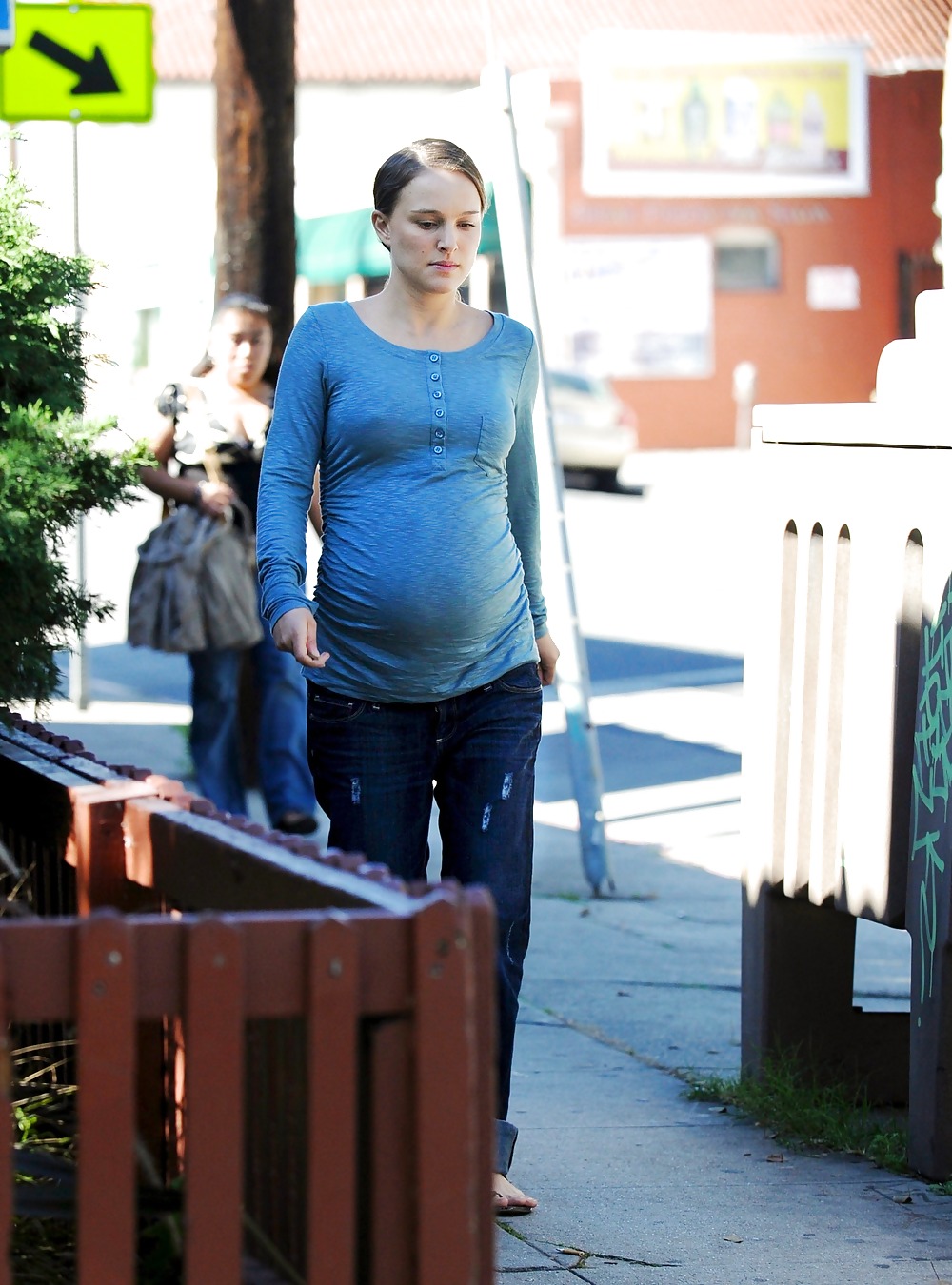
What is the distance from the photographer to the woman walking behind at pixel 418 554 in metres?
3.38

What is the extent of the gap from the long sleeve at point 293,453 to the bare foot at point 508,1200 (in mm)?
1107

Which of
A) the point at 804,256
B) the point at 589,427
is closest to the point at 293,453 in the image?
the point at 589,427

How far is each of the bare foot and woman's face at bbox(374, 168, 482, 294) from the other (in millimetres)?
1604

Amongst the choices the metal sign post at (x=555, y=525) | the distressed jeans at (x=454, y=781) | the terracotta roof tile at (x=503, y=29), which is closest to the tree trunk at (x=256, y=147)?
the metal sign post at (x=555, y=525)

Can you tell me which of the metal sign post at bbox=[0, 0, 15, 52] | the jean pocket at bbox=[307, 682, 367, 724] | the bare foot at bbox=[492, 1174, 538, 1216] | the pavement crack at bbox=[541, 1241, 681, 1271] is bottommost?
the pavement crack at bbox=[541, 1241, 681, 1271]

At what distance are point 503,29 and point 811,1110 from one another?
1600 inches

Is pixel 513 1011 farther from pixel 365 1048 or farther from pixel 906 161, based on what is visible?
pixel 906 161

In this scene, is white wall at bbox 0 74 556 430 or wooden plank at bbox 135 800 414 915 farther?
white wall at bbox 0 74 556 430

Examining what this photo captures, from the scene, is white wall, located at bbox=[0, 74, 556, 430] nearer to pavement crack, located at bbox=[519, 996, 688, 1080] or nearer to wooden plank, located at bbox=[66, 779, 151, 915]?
pavement crack, located at bbox=[519, 996, 688, 1080]

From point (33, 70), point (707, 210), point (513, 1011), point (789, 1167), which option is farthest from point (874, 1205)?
point (707, 210)

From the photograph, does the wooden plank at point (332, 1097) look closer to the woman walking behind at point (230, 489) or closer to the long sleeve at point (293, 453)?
the long sleeve at point (293, 453)

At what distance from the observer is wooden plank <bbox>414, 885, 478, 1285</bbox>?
2.06 meters

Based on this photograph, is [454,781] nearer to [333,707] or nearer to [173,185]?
[333,707]

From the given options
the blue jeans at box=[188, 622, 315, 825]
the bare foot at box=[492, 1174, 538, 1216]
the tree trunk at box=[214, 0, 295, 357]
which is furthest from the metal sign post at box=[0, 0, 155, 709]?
the bare foot at box=[492, 1174, 538, 1216]
